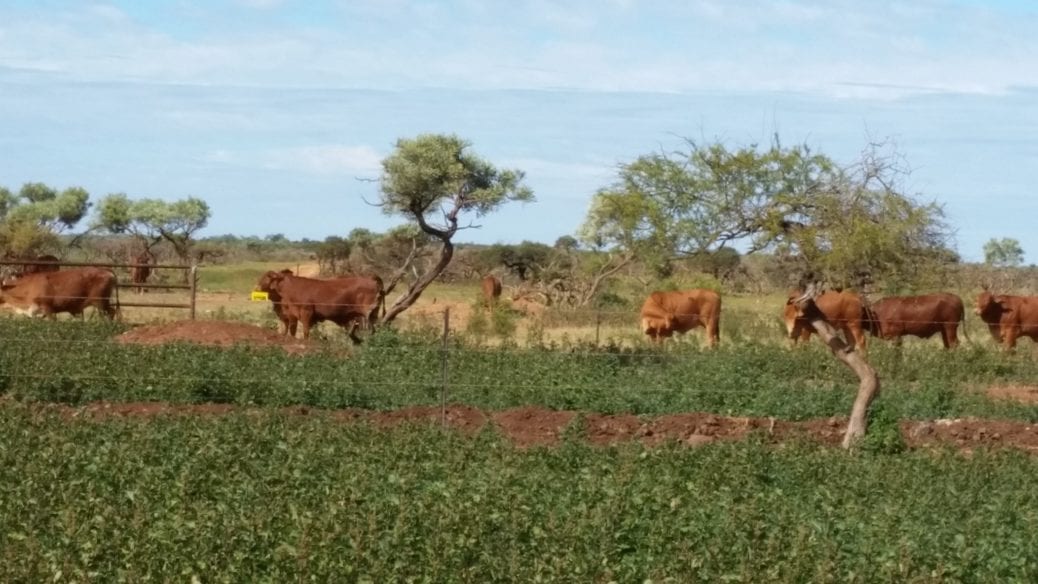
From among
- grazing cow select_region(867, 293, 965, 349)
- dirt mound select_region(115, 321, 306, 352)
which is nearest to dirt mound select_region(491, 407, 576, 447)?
dirt mound select_region(115, 321, 306, 352)

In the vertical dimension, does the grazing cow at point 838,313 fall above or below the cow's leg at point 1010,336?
above

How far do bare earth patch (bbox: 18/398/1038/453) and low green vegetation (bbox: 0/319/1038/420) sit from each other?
86 cm

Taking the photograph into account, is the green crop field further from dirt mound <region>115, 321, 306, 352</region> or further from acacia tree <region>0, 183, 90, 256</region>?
acacia tree <region>0, 183, 90, 256</region>

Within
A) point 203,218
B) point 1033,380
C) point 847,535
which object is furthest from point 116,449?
point 203,218

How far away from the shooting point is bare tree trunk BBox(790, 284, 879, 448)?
49.5ft

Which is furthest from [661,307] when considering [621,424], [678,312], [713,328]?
[621,424]

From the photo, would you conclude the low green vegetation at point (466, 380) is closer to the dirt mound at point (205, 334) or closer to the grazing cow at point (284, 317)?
the dirt mound at point (205, 334)

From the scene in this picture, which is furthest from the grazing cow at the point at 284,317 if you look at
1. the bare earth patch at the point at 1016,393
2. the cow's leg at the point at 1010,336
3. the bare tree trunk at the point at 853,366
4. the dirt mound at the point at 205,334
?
the bare tree trunk at the point at 853,366

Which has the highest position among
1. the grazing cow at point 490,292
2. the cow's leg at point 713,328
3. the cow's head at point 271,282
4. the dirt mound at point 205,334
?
the cow's head at point 271,282

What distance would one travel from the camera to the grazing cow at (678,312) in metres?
28.7

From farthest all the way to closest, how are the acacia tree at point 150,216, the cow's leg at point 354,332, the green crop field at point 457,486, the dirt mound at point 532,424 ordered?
1. the acacia tree at point 150,216
2. the cow's leg at point 354,332
3. the dirt mound at point 532,424
4. the green crop field at point 457,486

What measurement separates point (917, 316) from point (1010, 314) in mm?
2394

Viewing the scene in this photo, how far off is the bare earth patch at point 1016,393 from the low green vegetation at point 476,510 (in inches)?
272

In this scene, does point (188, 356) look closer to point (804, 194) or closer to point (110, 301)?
point (110, 301)
